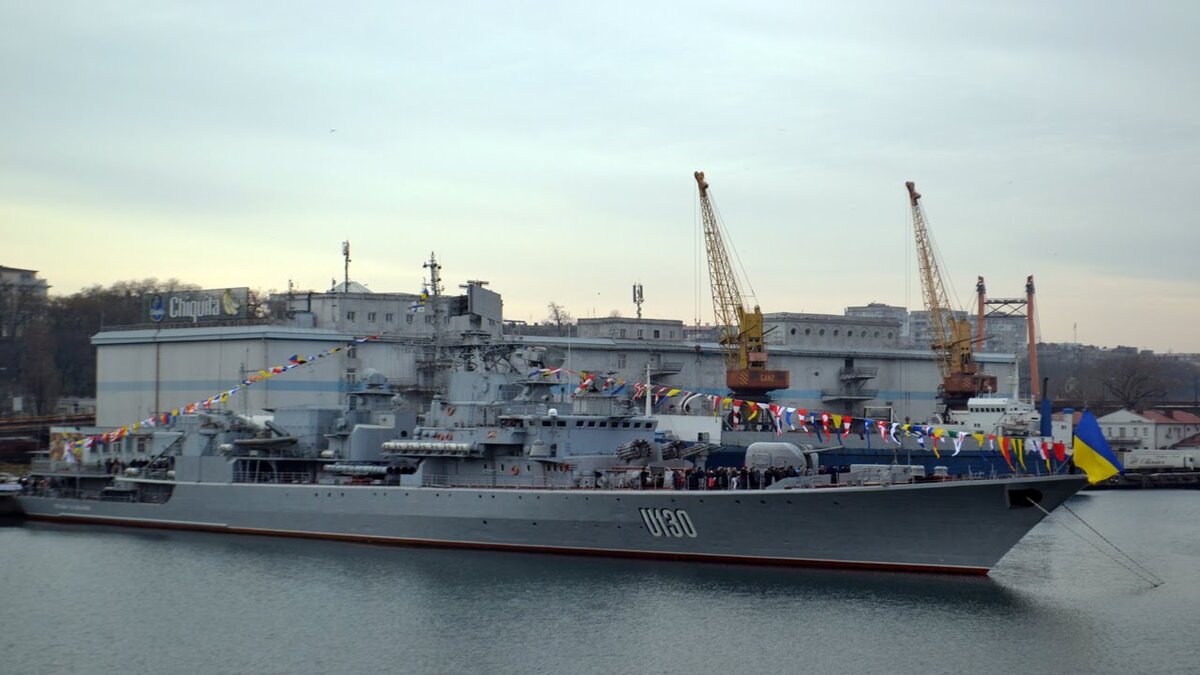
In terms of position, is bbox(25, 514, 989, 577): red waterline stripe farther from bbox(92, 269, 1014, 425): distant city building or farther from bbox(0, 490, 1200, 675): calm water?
bbox(92, 269, 1014, 425): distant city building

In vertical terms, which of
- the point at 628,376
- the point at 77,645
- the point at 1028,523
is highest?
the point at 628,376

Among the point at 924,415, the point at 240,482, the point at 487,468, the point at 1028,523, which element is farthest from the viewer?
the point at 924,415

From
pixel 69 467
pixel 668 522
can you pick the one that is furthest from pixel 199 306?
pixel 668 522

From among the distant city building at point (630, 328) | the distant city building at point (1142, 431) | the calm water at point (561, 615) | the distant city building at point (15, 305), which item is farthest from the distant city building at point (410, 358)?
the distant city building at point (15, 305)

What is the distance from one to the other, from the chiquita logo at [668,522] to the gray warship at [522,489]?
39mm

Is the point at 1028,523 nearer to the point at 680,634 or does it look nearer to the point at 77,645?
the point at 680,634

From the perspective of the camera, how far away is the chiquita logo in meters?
32.2

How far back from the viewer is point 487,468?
36188 millimetres

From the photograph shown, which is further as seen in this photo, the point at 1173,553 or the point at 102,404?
the point at 102,404

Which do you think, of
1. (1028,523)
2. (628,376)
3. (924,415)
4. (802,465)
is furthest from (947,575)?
(924,415)

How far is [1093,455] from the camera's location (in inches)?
1159

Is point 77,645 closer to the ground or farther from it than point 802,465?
closer to the ground

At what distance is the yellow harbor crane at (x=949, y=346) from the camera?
72.2m

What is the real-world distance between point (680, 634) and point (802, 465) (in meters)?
9.33
